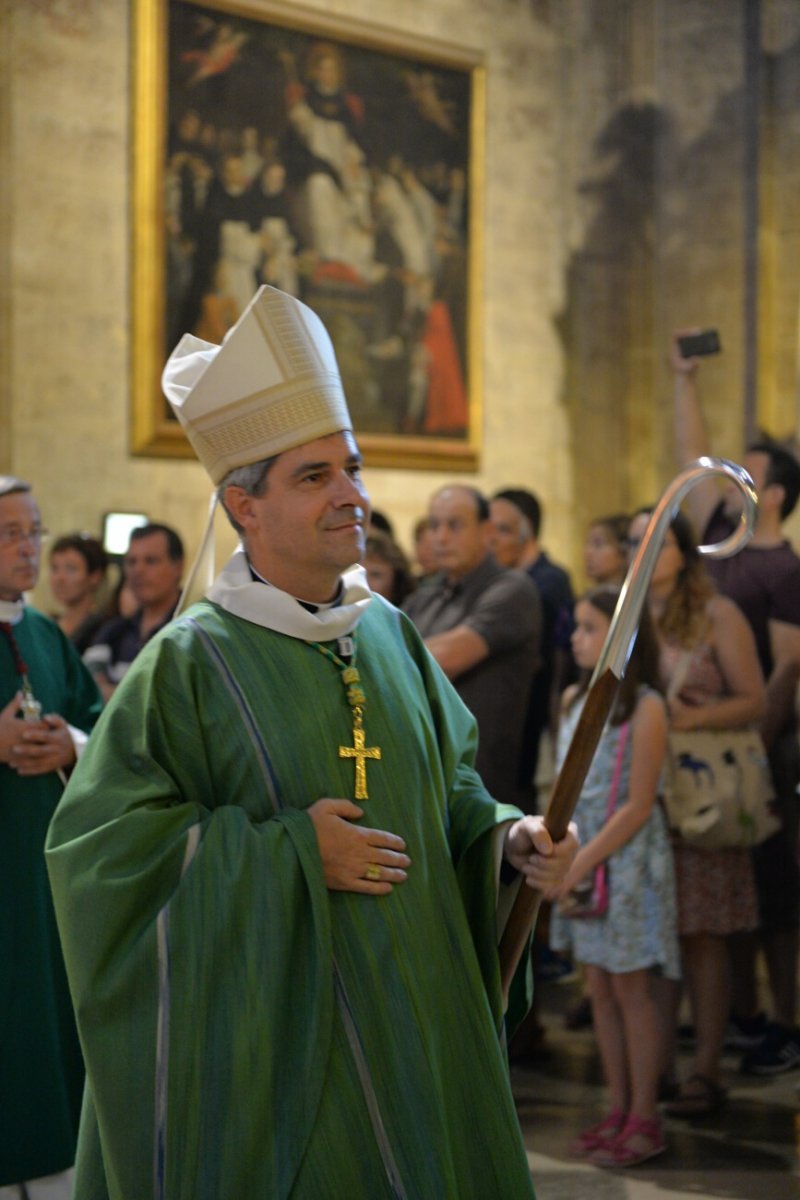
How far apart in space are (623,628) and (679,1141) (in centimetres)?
290

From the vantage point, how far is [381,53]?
10.6 metres

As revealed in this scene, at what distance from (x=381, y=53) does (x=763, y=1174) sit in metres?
8.16

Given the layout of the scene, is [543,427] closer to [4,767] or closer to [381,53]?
[381,53]

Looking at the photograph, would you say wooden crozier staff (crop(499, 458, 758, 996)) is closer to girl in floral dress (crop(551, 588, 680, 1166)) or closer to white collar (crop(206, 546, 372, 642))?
white collar (crop(206, 546, 372, 642))

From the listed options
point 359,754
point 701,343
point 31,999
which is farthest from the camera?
point 701,343

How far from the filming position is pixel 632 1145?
4707 mm

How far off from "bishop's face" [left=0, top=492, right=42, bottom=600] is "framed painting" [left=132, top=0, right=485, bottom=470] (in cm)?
524

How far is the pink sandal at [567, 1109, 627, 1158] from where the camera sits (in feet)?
15.7

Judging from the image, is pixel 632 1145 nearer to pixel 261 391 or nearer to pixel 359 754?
pixel 359 754

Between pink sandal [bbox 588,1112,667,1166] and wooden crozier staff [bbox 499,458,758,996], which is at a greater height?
wooden crozier staff [bbox 499,458,758,996]

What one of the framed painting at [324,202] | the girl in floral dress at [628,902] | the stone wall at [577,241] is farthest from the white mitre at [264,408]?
the framed painting at [324,202]

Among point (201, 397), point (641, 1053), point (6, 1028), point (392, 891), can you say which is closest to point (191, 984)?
point (392, 891)

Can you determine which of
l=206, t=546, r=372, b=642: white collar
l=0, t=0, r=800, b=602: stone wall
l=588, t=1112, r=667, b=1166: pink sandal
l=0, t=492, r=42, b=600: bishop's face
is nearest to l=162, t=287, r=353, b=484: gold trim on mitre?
l=206, t=546, r=372, b=642: white collar

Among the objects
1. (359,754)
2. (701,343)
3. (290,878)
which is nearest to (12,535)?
(359,754)
